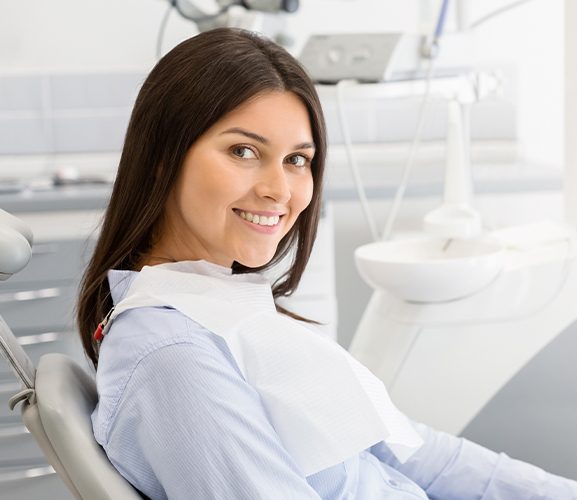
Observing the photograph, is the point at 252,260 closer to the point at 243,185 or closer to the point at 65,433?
the point at 243,185

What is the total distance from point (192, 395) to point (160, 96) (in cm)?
39

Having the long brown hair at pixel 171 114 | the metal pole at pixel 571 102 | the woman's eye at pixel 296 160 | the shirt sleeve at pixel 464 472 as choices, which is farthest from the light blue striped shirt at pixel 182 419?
the metal pole at pixel 571 102

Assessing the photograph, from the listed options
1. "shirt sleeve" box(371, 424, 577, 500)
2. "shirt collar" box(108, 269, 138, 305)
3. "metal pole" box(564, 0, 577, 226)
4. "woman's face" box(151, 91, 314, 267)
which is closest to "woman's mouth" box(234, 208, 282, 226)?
"woman's face" box(151, 91, 314, 267)

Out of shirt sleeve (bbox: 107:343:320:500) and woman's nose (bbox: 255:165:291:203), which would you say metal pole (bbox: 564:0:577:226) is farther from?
Answer: shirt sleeve (bbox: 107:343:320:500)

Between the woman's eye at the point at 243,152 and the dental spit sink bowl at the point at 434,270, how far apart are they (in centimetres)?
75

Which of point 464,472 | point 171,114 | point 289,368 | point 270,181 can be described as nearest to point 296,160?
point 270,181

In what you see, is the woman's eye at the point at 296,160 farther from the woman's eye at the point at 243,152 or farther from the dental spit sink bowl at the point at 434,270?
the dental spit sink bowl at the point at 434,270

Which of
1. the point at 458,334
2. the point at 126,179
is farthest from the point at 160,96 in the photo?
the point at 458,334

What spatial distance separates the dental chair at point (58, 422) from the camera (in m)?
0.90

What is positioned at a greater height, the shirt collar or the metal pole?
the metal pole

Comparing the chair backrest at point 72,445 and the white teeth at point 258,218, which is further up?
the white teeth at point 258,218

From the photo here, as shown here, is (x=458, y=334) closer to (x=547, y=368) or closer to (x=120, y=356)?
(x=547, y=368)

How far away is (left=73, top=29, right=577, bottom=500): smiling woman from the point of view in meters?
0.94

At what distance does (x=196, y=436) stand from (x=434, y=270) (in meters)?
1.00
